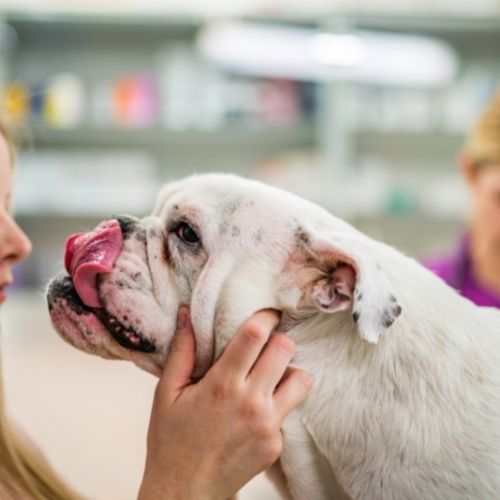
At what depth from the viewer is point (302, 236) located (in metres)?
0.98

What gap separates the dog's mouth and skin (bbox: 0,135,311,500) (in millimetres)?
64

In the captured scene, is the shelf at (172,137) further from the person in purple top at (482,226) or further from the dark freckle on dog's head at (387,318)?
the dark freckle on dog's head at (387,318)

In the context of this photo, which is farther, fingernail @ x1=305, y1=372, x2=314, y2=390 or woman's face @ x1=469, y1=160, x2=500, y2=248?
woman's face @ x1=469, y1=160, x2=500, y2=248

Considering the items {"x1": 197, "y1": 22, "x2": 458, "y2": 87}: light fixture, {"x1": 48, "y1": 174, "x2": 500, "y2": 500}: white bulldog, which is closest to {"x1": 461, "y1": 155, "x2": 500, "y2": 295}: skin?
{"x1": 48, "y1": 174, "x2": 500, "y2": 500}: white bulldog

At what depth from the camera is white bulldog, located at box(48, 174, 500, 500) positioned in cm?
93

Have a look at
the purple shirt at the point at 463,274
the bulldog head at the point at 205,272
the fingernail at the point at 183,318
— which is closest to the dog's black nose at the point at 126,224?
the bulldog head at the point at 205,272

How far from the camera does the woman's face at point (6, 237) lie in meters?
1.13

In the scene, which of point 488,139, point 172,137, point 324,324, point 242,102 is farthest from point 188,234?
point 172,137

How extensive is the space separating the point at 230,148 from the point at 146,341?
11.3 ft

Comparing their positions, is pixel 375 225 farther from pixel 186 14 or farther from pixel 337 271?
pixel 337 271

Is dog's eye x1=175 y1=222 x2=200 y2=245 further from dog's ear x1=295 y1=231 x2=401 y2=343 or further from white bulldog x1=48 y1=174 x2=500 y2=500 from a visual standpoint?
dog's ear x1=295 y1=231 x2=401 y2=343

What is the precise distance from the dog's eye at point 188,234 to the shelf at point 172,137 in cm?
312

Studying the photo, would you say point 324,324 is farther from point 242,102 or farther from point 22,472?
point 242,102

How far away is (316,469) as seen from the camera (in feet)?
3.32
